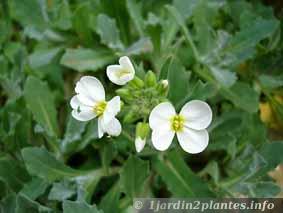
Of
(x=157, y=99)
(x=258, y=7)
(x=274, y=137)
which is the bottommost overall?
(x=274, y=137)

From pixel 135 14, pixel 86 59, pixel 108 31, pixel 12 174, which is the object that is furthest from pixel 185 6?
pixel 12 174

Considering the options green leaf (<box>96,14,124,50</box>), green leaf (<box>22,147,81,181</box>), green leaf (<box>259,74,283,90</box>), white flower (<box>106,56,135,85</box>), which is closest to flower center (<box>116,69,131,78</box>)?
white flower (<box>106,56,135,85</box>)

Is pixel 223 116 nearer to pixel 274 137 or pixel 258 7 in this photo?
pixel 274 137

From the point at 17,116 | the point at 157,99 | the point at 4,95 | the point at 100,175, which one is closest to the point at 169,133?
the point at 157,99

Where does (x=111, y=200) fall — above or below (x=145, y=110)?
below

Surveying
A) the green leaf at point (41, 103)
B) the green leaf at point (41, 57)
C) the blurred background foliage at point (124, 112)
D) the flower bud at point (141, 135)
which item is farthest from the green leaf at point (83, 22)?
the flower bud at point (141, 135)

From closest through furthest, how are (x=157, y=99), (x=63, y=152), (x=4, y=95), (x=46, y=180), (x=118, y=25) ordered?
(x=157, y=99) < (x=46, y=180) < (x=63, y=152) < (x=118, y=25) < (x=4, y=95)

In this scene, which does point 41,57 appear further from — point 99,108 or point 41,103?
point 99,108
